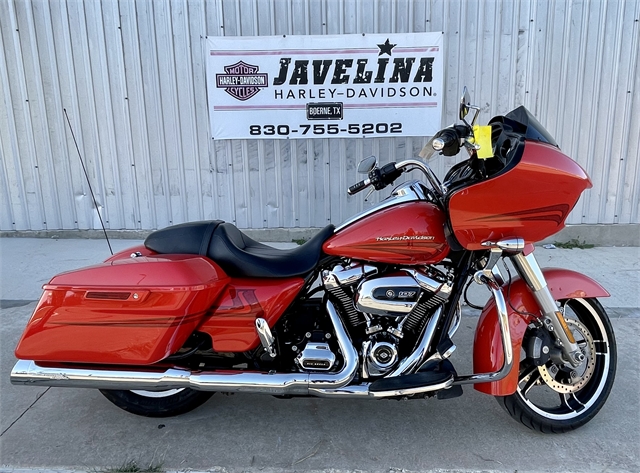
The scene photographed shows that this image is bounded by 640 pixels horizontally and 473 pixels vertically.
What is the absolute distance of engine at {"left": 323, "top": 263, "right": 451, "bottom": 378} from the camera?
2.20 m

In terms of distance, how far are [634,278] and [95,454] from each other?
460 cm

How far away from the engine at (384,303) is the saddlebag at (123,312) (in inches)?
24.0

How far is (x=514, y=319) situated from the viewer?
2244 millimetres

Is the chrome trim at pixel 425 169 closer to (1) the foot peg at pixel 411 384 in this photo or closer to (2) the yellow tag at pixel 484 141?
(2) the yellow tag at pixel 484 141

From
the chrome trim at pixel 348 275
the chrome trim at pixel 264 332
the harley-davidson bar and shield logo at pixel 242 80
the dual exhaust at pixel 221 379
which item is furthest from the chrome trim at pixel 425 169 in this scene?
the harley-davidson bar and shield logo at pixel 242 80

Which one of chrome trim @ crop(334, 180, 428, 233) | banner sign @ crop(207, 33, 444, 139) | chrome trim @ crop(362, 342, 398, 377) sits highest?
banner sign @ crop(207, 33, 444, 139)

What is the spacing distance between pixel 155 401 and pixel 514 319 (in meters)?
1.91

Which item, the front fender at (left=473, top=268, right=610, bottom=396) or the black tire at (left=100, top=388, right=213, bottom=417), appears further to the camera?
the black tire at (left=100, top=388, right=213, bottom=417)

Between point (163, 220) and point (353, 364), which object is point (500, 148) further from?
point (163, 220)

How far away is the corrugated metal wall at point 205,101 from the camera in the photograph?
16.2 feet

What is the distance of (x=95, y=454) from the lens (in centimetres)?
230

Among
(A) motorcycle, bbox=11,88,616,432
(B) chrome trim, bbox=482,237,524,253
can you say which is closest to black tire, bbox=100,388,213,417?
(A) motorcycle, bbox=11,88,616,432

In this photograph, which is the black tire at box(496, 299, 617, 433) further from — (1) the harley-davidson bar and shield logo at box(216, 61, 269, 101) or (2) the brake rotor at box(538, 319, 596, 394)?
(1) the harley-davidson bar and shield logo at box(216, 61, 269, 101)

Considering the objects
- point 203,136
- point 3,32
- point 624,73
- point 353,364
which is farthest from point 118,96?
point 624,73
